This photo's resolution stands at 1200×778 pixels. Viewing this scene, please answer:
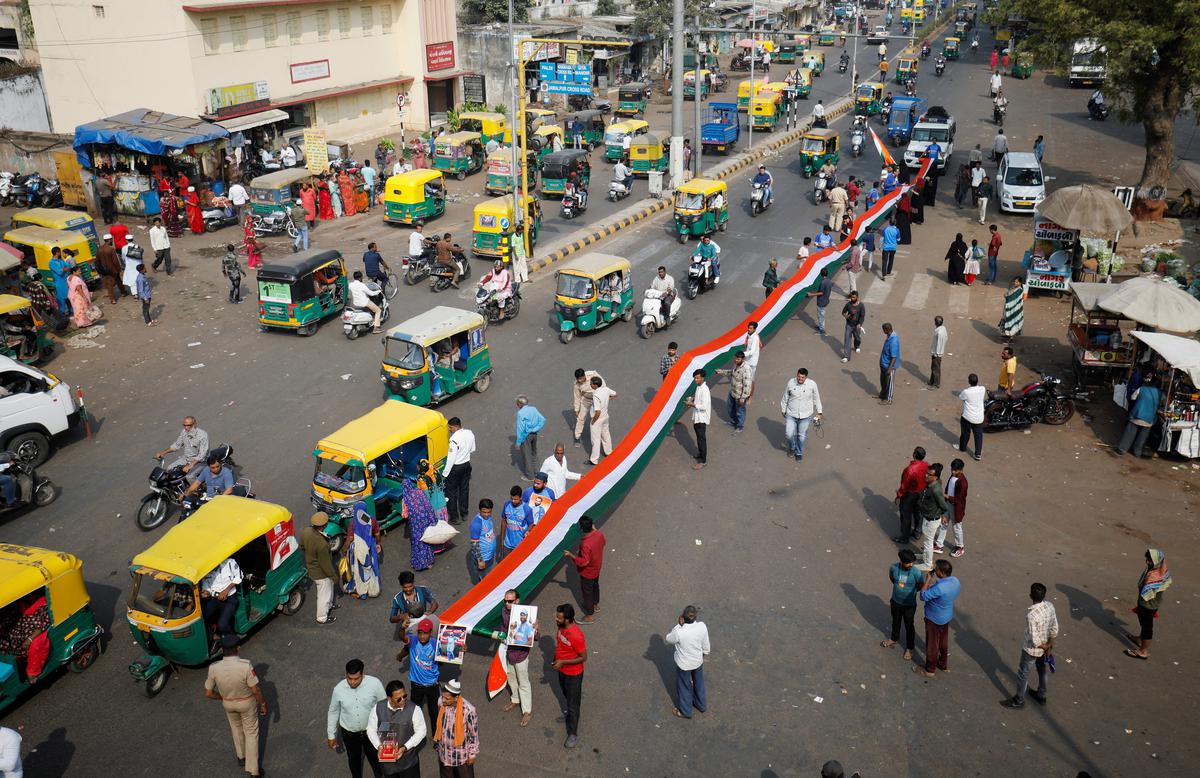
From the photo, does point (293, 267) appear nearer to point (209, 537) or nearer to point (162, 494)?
point (162, 494)

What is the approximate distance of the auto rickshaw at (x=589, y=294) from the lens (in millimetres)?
20203

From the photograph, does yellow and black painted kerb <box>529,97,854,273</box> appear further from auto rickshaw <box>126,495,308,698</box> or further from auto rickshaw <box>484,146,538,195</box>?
auto rickshaw <box>126,495,308,698</box>

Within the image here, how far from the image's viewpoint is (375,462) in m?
12.6

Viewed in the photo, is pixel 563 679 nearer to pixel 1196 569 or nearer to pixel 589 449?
pixel 589 449

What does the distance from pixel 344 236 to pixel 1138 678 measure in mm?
24943

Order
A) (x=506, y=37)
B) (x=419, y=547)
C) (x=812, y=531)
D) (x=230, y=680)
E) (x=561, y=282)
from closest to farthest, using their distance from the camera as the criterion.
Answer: (x=230, y=680) → (x=419, y=547) → (x=812, y=531) → (x=561, y=282) → (x=506, y=37)

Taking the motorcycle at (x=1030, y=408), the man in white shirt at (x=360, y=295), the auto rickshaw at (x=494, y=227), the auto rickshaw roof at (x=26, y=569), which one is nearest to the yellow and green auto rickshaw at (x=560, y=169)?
Result: the auto rickshaw at (x=494, y=227)

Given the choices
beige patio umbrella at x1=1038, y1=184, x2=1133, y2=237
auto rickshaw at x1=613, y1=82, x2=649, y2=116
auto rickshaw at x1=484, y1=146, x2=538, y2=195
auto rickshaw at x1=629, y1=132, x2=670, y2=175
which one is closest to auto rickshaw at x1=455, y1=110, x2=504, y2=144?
auto rickshaw at x1=484, y1=146, x2=538, y2=195

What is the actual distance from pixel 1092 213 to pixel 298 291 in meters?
17.9

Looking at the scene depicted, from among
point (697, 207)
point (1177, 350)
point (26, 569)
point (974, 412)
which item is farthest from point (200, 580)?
point (697, 207)

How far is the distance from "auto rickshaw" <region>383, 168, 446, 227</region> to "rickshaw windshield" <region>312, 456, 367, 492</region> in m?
18.6

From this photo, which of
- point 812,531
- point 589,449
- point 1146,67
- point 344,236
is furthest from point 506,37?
point 812,531

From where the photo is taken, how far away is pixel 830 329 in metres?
21.4

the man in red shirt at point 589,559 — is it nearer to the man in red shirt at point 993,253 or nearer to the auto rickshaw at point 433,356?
the auto rickshaw at point 433,356
